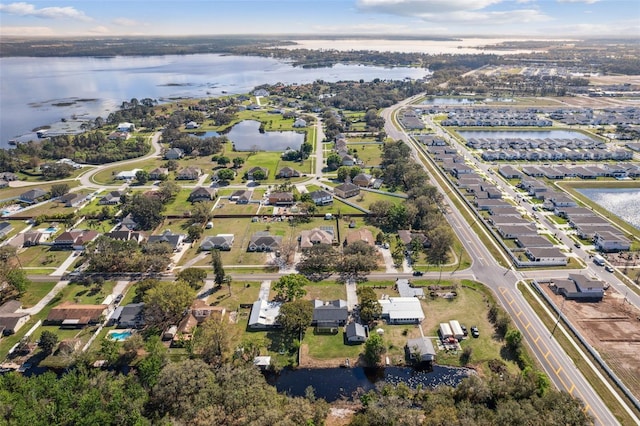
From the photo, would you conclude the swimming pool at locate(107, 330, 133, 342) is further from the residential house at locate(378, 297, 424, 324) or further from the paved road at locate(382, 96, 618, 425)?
the paved road at locate(382, 96, 618, 425)

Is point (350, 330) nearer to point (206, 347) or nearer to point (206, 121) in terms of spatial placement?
point (206, 347)

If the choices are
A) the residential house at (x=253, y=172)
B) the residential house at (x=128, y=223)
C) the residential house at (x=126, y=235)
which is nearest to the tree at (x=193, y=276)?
the residential house at (x=126, y=235)

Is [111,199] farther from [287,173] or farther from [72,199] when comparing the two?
[287,173]

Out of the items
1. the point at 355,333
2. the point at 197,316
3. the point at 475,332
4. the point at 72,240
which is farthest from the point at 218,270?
the point at 475,332

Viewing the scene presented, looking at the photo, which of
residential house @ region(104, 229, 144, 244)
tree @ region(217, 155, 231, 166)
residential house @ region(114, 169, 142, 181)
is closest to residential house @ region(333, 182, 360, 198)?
tree @ region(217, 155, 231, 166)

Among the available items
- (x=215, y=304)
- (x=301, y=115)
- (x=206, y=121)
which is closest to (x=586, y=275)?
(x=215, y=304)
